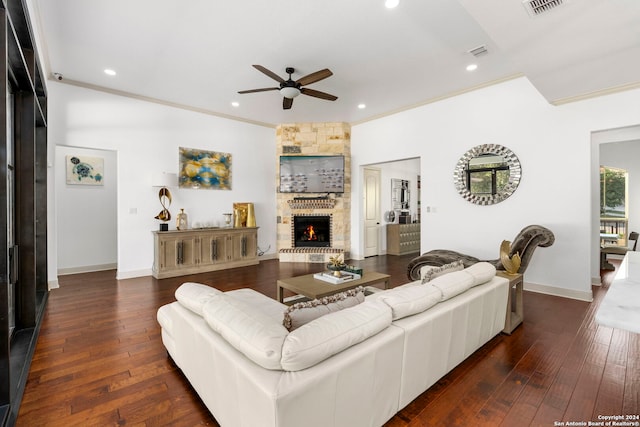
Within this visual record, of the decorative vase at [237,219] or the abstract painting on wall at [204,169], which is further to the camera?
the decorative vase at [237,219]

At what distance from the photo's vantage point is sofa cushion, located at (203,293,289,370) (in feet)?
4.09

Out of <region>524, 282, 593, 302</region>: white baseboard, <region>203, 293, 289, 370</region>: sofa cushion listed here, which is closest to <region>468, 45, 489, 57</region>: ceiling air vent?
<region>524, 282, 593, 302</region>: white baseboard

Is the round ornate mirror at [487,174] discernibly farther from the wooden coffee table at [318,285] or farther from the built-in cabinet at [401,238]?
the built-in cabinet at [401,238]

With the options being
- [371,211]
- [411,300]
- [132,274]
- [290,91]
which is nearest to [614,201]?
[371,211]

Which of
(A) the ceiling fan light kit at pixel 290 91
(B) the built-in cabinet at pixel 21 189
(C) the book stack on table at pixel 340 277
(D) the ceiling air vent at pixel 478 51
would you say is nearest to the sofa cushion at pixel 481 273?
(C) the book stack on table at pixel 340 277

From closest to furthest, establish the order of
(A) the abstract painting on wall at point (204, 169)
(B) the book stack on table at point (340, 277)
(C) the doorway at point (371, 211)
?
(B) the book stack on table at point (340, 277), (A) the abstract painting on wall at point (204, 169), (C) the doorway at point (371, 211)

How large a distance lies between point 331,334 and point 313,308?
0.30 meters

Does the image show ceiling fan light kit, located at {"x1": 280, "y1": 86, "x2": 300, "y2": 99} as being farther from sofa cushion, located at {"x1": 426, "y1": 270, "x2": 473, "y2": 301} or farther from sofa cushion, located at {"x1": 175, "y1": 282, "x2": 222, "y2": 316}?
sofa cushion, located at {"x1": 426, "y1": 270, "x2": 473, "y2": 301}

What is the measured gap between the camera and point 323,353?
1294 mm

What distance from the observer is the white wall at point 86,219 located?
5.28 metres

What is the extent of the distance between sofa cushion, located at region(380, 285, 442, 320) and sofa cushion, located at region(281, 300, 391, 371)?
0.08 meters

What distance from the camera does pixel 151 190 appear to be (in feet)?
17.5

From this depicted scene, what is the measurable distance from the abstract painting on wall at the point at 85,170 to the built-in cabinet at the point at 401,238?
6391 millimetres

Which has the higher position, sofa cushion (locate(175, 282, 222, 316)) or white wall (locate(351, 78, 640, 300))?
white wall (locate(351, 78, 640, 300))
